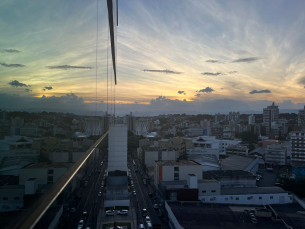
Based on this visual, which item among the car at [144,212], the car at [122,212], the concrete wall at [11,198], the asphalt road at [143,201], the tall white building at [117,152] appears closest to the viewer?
the concrete wall at [11,198]

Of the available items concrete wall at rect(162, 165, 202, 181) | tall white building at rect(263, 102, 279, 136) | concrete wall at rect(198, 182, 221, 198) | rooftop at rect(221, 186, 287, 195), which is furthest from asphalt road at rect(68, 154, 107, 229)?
tall white building at rect(263, 102, 279, 136)

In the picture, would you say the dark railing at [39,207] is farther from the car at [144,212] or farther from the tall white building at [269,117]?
the tall white building at [269,117]

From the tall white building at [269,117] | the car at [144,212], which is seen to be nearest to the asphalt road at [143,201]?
the car at [144,212]

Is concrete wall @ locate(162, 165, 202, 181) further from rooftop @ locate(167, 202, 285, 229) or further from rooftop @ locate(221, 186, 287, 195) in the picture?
rooftop @ locate(167, 202, 285, 229)

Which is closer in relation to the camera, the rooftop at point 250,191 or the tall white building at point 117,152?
the rooftop at point 250,191

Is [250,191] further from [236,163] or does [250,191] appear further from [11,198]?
[11,198]

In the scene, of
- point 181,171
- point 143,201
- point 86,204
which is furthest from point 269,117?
point 86,204
